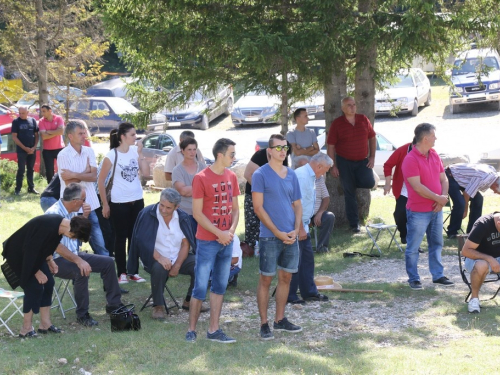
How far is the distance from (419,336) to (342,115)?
217 inches

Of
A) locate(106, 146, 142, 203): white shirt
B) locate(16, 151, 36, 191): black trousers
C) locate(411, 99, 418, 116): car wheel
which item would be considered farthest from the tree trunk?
locate(411, 99, 418, 116): car wheel

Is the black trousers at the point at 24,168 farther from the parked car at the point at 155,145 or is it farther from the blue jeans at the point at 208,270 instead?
the blue jeans at the point at 208,270

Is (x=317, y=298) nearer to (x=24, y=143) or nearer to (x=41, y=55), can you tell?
(x=24, y=143)

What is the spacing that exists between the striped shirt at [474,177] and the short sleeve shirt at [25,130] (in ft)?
28.9

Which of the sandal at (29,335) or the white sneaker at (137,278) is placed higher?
the sandal at (29,335)

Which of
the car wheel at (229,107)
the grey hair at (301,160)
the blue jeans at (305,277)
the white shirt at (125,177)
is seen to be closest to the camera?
the blue jeans at (305,277)

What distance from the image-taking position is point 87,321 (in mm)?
7496

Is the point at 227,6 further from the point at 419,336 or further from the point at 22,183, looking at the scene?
the point at 22,183

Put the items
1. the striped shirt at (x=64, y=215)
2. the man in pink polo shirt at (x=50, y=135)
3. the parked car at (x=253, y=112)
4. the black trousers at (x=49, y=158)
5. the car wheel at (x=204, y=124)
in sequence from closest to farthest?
the striped shirt at (x=64, y=215) → the man in pink polo shirt at (x=50, y=135) → the black trousers at (x=49, y=158) → the parked car at (x=253, y=112) → the car wheel at (x=204, y=124)

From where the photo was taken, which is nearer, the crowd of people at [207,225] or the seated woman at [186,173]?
the crowd of people at [207,225]

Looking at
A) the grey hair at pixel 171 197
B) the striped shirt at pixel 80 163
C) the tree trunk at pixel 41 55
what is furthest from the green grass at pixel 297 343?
the tree trunk at pixel 41 55

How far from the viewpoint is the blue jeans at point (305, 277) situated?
8258 millimetres

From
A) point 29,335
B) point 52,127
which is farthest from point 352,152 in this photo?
point 52,127

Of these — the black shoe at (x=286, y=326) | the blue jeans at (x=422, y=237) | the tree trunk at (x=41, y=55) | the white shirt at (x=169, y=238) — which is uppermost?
the tree trunk at (x=41, y=55)
